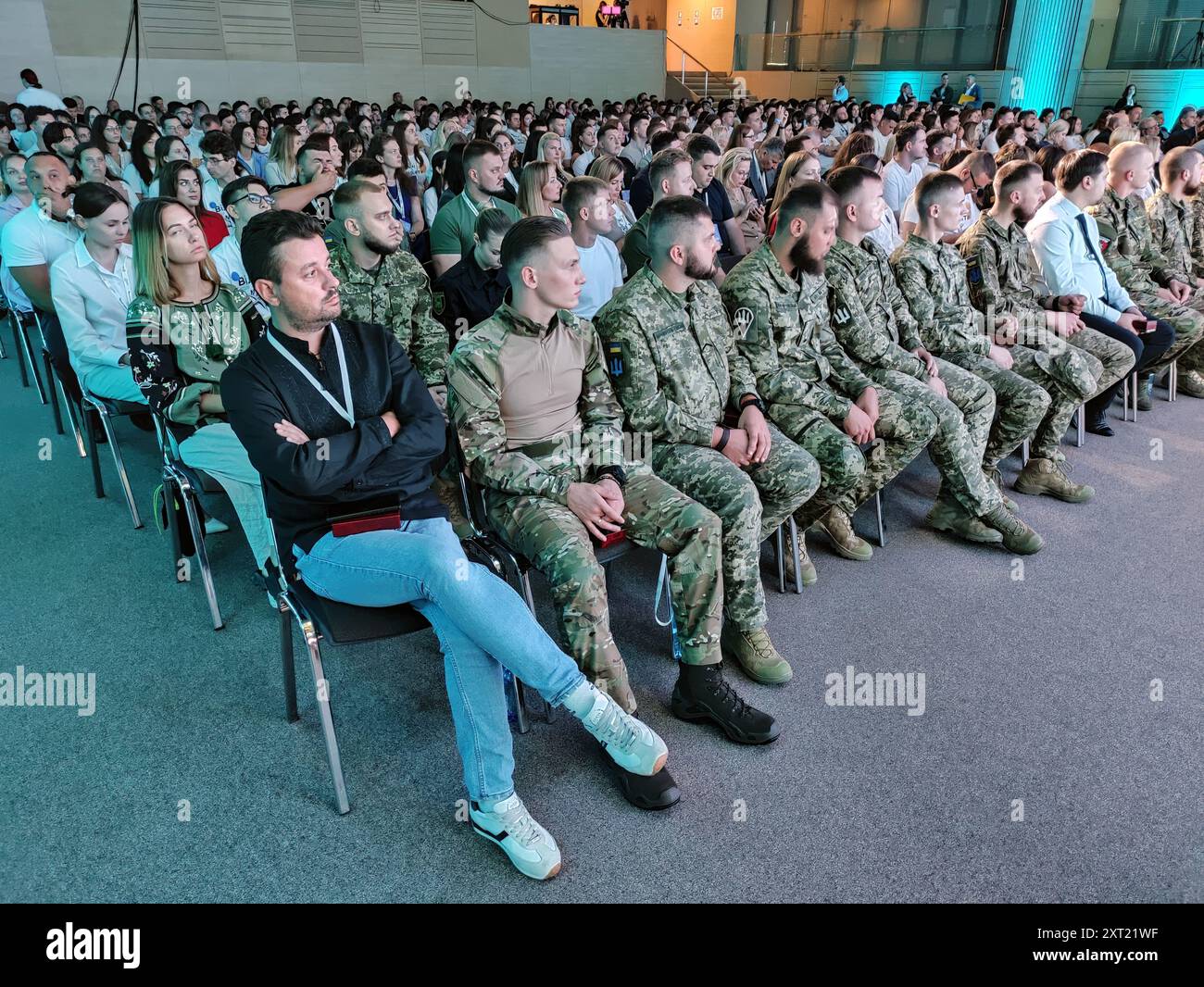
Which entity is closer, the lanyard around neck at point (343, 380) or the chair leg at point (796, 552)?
the lanyard around neck at point (343, 380)

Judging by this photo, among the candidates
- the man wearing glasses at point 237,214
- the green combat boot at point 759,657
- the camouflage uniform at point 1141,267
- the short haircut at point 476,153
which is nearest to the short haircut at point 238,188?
the man wearing glasses at point 237,214

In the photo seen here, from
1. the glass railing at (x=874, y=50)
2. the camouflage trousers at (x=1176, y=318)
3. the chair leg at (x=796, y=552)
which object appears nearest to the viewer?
the chair leg at (x=796, y=552)

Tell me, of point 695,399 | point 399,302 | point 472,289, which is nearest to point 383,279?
point 399,302

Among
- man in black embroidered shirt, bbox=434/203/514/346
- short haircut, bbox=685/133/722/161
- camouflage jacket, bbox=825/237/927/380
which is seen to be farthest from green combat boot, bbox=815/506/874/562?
short haircut, bbox=685/133/722/161

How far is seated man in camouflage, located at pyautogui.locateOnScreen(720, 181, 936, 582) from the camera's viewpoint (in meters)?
2.82

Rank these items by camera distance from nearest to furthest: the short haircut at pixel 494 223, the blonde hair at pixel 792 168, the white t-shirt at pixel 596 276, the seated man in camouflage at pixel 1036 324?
the short haircut at pixel 494 223, the seated man in camouflage at pixel 1036 324, the white t-shirt at pixel 596 276, the blonde hair at pixel 792 168

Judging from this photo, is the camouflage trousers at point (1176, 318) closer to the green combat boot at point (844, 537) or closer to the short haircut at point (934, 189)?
the short haircut at point (934, 189)

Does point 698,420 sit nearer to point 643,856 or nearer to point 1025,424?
point 643,856

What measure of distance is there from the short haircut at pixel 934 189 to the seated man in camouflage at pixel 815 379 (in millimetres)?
751

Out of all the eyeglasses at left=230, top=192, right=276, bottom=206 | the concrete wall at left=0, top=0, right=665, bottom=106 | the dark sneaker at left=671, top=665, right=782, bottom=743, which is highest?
the concrete wall at left=0, top=0, right=665, bottom=106

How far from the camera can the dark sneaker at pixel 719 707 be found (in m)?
2.13

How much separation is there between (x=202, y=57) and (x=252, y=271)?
47.7ft

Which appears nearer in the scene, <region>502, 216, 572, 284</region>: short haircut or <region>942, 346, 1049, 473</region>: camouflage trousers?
<region>502, 216, 572, 284</region>: short haircut

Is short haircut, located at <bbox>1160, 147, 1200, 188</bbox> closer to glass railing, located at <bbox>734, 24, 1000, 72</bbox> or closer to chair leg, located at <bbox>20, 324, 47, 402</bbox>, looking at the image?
chair leg, located at <bbox>20, 324, 47, 402</bbox>
